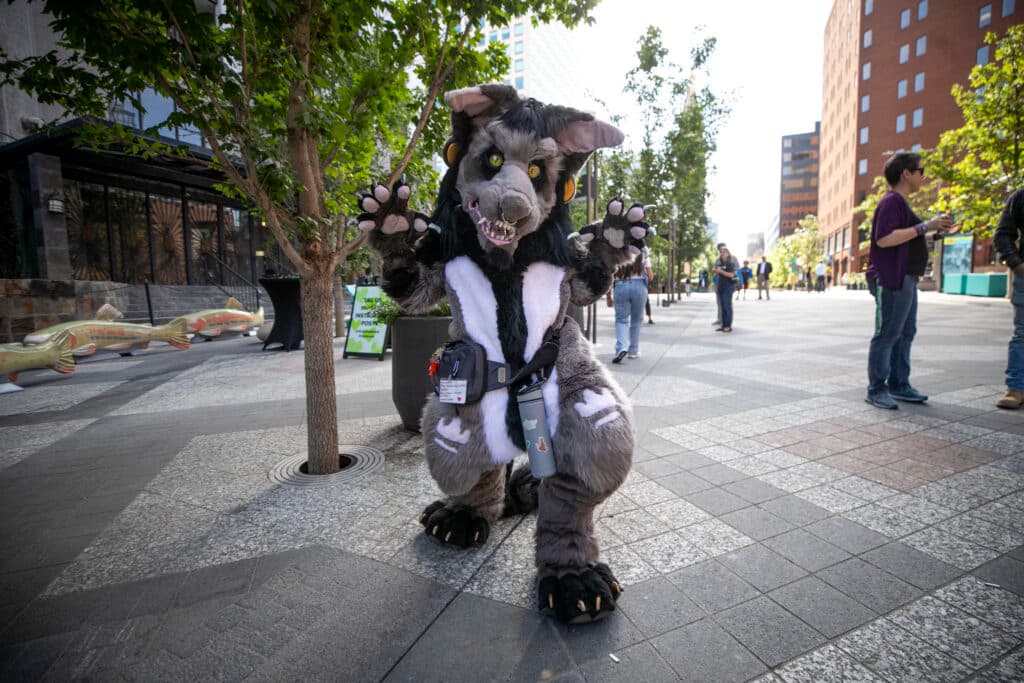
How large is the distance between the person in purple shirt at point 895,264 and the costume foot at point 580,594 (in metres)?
4.04

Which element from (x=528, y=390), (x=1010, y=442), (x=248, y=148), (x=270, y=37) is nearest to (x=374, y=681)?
(x=528, y=390)

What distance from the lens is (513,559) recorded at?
217 cm

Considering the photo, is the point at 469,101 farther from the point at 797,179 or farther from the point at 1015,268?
the point at 797,179

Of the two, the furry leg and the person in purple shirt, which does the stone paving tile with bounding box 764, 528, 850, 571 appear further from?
the person in purple shirt

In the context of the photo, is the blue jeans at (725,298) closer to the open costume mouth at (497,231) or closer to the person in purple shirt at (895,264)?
the person in purple shirt at (895,264)

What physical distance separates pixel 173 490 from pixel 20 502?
82cm

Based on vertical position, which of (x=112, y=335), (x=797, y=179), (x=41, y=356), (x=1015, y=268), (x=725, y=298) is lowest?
(x=41, y=356)

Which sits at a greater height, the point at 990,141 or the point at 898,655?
the point at 990,141

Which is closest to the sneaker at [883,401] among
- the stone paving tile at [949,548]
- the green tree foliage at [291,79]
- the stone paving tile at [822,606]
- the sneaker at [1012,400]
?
the sneaker at [1012,400]

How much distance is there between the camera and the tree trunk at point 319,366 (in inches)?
121

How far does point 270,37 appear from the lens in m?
2.83

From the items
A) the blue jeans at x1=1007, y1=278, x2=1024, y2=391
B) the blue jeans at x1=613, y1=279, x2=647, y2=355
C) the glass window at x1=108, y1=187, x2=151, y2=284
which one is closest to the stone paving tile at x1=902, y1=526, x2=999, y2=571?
the blue jeans at x1=1007, y1=278, x2=1024, y2=391

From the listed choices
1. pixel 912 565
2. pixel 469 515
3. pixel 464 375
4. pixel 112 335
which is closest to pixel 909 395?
pixel 912 565

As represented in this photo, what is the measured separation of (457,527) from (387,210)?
4.88 feet
